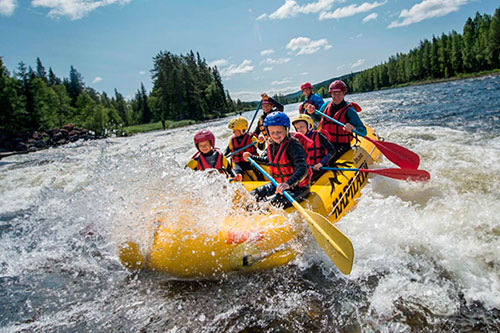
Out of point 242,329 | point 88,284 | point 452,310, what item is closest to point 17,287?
point 88,284

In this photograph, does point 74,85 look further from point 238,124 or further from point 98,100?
point 238,124

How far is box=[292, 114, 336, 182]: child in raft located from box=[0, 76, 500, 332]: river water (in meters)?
0.86

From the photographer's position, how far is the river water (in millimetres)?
2709

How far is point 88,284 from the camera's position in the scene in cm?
359

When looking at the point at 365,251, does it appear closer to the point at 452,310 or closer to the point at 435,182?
the point at 452,310

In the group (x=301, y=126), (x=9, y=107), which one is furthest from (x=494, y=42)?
(x=9, y=107)

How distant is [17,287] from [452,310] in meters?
4.71

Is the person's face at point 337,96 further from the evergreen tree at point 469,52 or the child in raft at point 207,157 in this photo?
the evergreen tree at point 469,52

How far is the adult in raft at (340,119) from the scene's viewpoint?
227 inches

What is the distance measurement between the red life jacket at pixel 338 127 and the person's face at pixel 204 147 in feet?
8.46

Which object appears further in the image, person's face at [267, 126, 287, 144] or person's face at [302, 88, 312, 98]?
person's face at [302, 88, 312, 98]

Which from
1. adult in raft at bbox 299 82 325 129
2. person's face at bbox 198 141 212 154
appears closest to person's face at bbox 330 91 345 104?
adult in raft at bbox 299 82 325 129

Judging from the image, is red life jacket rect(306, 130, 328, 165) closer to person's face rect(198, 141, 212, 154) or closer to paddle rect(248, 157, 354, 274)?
person's face rect(198, 141, 212, 154)

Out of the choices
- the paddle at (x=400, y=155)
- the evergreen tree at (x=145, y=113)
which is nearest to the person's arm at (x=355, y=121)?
the paddle at (x=400, y=155)
